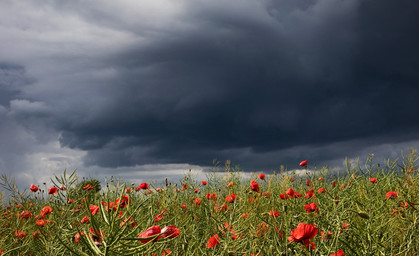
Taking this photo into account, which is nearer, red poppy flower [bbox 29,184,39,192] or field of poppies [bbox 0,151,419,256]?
field of poppies [bbox 0,151,419,256]

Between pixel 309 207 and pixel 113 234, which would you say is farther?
pixel 309 207

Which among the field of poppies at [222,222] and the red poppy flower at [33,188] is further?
the red poppy flower at [33,188]

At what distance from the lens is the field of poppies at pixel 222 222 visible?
3.63ft

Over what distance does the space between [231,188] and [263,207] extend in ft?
2.55

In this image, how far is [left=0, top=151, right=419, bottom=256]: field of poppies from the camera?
111cm

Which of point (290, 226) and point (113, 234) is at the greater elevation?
point (113, 234)

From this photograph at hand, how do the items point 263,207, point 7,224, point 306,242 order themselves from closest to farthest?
point 306,242 → point 7,224 → point 263,207

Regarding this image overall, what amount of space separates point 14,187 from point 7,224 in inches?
31.7

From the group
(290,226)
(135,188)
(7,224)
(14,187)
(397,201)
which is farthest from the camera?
(135,188)

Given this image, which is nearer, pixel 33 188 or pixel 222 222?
pixel 222 222

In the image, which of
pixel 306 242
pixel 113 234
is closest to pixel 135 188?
pixel 306 242

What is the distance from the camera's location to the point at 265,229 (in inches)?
122

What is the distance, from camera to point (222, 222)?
7.97ft

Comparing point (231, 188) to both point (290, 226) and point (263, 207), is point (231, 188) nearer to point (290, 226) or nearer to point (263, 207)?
point (263, 207)
